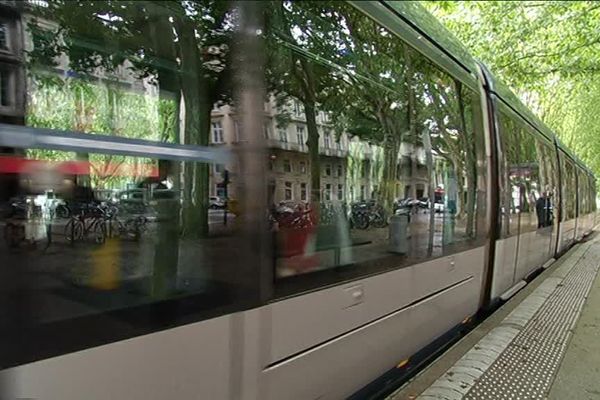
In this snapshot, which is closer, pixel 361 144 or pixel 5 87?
pixel 5 87

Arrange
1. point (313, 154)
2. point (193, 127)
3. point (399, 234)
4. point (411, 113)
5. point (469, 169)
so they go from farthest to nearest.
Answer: point (469, 169) → point (411, 113) → point (399, 234) → point (313, 154) → point (193, 127)

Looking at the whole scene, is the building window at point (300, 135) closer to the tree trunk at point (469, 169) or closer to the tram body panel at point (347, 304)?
the tram body panel at point (347, 304)

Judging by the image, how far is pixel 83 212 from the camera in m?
1.87

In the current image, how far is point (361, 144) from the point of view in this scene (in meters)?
3.41

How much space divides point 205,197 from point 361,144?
1446mm

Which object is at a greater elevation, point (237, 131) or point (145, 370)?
point (237, 131)

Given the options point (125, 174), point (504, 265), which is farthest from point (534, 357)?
point (125, 174)

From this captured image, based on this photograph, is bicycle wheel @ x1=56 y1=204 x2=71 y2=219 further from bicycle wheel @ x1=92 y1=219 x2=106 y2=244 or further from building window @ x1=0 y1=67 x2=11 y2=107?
building window @ x1=0 y1=67 x2=11 y2=107

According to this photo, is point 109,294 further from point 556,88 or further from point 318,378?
point 556,88

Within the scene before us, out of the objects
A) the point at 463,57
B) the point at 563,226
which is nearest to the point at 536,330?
the point at 463,57

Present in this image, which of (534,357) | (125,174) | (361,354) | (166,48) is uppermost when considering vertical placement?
(166,48)

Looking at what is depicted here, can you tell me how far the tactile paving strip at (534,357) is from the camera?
3.94 m

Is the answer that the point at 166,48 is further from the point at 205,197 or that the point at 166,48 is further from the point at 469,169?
the point at 469,169

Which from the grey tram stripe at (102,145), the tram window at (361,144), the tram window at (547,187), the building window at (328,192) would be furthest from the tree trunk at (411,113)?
the tram window at (547,187)
